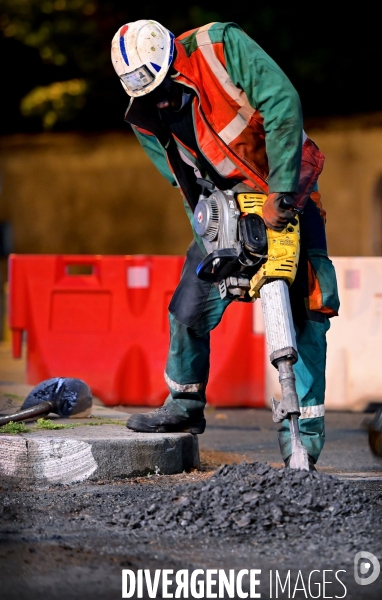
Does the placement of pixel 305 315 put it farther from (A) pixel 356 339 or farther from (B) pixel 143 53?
(A) pixel 356 339

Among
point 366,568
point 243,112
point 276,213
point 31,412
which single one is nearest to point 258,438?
point 31,412

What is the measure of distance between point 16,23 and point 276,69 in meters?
13.7

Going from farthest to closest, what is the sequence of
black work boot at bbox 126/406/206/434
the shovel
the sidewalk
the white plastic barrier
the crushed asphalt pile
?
A: the white plastic barrier, the sidewalk, the shovel, black work boot at bbox 126/406/206/434, the crushed asphalt pile

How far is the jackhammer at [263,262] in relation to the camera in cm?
424

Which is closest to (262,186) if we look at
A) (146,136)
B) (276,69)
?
(276,69)

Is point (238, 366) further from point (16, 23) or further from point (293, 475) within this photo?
point (16, 23)

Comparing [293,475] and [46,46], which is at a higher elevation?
[46,46]

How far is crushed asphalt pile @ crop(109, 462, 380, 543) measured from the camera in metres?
3.59

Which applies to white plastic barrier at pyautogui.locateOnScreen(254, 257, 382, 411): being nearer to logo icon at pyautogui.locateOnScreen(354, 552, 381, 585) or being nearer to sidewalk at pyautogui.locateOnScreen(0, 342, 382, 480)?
sidewalk at pyautogui.locateOnScreen(0, 342, 382, 480)

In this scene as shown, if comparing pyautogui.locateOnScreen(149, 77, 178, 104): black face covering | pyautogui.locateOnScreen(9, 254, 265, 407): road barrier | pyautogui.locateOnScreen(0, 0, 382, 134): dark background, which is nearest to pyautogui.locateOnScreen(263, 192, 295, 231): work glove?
pyautogui.locateOnScreen(149, 77, 178, 104): black face covering

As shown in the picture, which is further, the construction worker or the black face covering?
the black face covering

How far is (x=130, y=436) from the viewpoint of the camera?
15.5ft

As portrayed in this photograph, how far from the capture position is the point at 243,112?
14.4 ft

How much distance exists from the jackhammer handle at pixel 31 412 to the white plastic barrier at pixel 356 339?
2.95 metres
